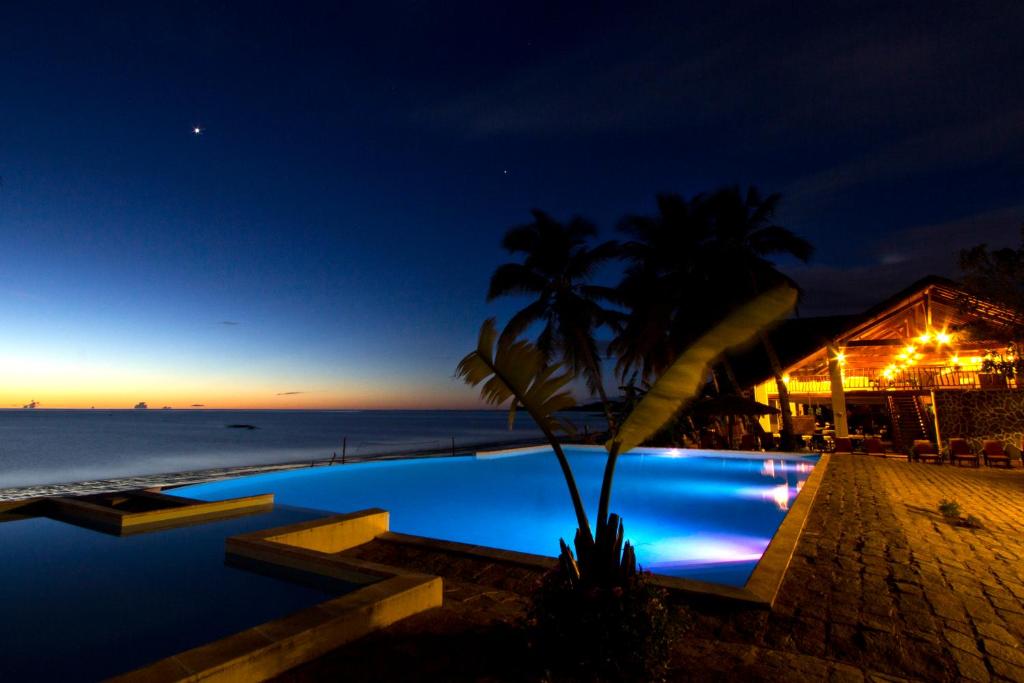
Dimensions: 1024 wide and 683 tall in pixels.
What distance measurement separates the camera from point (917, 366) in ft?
60.8

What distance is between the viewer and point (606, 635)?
2789mm

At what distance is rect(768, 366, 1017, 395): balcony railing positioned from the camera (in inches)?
Result: 631

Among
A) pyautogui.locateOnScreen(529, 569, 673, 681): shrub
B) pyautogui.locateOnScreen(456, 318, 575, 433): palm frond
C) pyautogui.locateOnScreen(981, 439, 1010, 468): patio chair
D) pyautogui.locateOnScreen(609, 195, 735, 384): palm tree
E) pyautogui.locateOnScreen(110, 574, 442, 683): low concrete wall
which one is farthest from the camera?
pyautogui.locateOnScreen(609, 195, 735, 384): palm tree

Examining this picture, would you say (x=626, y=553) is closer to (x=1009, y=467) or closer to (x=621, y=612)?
(x=621, y=612)

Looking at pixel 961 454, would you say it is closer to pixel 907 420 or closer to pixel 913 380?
pixel 913 380

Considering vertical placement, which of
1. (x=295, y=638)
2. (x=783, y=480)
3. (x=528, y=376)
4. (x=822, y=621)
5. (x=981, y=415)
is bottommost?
(x=783, y=480)

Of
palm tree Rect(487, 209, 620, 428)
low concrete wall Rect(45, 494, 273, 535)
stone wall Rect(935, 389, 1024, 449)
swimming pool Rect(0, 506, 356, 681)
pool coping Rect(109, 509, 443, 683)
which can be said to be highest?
palm tree Rect(487, 209, 620, 428)

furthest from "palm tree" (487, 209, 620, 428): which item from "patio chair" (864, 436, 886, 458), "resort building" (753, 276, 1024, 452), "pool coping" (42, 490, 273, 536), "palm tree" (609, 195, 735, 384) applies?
"pool coping" (42, 490, 273, 536)

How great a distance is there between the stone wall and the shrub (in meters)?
14.7

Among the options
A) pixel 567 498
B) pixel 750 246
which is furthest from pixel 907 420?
pixel 567 498

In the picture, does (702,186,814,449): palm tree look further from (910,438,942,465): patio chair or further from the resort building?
(910,438,942,465): patio chair

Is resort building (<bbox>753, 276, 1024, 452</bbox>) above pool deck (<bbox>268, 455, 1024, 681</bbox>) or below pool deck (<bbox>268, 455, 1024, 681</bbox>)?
above

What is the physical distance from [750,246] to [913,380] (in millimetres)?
7490

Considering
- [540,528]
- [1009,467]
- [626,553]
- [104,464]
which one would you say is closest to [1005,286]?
[1009,467]
